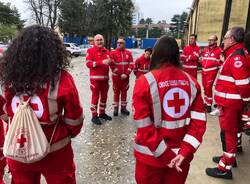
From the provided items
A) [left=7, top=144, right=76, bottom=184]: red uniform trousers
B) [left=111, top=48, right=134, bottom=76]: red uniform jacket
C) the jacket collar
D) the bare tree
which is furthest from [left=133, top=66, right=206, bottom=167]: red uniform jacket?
the bare tree

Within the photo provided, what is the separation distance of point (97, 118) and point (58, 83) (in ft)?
14.4

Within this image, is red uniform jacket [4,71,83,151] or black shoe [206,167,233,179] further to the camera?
black shoe [206,167,233,179]

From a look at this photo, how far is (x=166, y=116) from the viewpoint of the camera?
7.48 feet

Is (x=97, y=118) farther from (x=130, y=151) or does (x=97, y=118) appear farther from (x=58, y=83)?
(x=58, y=83)

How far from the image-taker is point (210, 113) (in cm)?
745

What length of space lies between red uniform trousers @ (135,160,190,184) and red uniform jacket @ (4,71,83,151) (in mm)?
681

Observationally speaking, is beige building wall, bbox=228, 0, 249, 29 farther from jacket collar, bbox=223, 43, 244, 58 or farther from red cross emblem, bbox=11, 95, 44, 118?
red cross emblem, bbox=11, 95, 44, 118

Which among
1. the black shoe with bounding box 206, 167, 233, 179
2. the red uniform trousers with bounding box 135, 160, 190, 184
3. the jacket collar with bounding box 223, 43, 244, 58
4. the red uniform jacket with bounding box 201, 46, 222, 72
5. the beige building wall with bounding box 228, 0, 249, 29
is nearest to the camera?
the red uniform trousers with bounding box 135, 160, 190, 184

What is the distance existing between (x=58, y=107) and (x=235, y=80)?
2405 mm

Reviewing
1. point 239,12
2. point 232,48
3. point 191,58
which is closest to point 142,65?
point 191,58

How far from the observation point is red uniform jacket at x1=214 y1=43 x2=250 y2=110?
3.53m

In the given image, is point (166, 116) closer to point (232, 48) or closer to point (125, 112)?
point (232, 48)

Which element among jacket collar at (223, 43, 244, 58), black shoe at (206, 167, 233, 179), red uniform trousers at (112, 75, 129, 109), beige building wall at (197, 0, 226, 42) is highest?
beige building wall at (197, 0, 226, 42)

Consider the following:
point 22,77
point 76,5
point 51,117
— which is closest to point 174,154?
point 51,117
